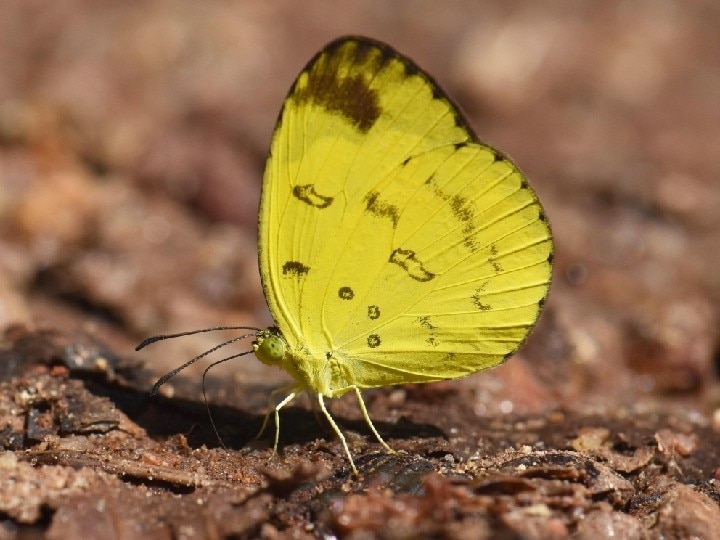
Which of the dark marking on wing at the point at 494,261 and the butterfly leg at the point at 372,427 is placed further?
the dark marking on wing at the point at 494,261

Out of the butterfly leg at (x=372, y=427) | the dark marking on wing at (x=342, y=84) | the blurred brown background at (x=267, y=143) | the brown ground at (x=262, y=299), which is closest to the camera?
the brown ground at (x=262, y=299)

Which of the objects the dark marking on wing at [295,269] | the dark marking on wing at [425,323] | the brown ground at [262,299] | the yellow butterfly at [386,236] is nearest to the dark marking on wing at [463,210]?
the yellow butterfly at [386,236]

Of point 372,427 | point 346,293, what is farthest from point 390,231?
point 372,427

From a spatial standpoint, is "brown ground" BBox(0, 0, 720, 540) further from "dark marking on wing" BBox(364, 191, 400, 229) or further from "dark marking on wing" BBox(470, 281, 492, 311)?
"dark marking on wing" BBox(364, 191, 400, 229)

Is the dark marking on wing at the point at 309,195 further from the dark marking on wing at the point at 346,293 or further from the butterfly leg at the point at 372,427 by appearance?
the butterfly leg at the point at 372,427

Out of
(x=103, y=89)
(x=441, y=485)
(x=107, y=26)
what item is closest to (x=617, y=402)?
(x=441, y=485)

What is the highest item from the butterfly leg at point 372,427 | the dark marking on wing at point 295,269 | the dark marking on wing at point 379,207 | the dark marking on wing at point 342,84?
the dark marking on wing at point 342,84
